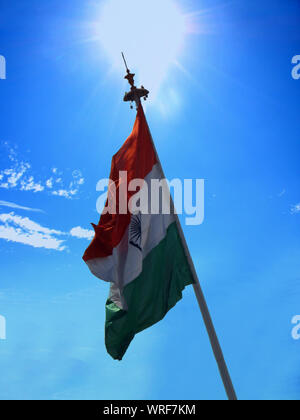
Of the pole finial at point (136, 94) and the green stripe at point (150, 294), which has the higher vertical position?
the pole finial at point (136, 94)

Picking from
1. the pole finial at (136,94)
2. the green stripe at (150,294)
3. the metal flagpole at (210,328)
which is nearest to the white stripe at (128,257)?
the green stripe at (150,294)

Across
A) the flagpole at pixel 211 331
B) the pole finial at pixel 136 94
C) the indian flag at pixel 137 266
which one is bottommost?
the flagpole at pixel 211 331

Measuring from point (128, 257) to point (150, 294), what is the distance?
3.76ft

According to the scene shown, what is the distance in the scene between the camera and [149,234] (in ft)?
28.3

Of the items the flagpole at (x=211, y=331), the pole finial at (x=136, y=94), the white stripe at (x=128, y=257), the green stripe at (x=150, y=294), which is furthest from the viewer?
the pole finial at (x=136, y=94)

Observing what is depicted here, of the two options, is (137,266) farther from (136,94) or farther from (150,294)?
(136,94)

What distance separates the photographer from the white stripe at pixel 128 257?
334 inches

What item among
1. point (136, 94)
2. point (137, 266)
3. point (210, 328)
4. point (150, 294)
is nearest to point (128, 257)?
point (137, 266)

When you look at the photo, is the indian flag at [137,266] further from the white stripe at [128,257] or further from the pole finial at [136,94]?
the pole finial at [136,94]

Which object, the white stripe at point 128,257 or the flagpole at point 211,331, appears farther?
the white stripe at point 128,257

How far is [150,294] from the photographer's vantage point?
8.33m

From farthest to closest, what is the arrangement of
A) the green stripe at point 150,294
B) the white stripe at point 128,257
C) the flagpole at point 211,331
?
the white stripe at point 128,257 < the green stripe at point 150,294 < the flagpole at point 211,331
